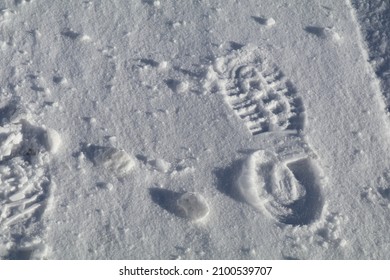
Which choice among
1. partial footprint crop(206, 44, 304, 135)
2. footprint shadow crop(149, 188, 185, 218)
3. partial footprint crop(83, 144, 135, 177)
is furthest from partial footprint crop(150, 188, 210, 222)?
partial footprint crop(206, 44, 304, 135)

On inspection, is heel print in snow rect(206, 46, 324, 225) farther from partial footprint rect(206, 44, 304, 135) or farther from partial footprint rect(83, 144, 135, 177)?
partial footprint rect(83, 144, 135, 177)

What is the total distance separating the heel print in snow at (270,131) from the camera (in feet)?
6.18

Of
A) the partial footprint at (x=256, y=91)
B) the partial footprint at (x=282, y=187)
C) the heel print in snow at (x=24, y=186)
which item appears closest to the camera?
the heel print in snow at (x=24, y=186)

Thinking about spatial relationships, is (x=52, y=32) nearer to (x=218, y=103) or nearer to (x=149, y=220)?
(x=218, y=103)

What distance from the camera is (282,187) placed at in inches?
75.4

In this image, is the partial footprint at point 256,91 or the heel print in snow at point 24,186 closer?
the heel print in snow at point 24,186

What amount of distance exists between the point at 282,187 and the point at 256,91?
400mm

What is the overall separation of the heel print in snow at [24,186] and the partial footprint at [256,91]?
677mm

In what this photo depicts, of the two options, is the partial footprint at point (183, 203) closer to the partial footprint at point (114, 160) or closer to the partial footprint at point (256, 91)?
the partial footprint at point (114, 160)

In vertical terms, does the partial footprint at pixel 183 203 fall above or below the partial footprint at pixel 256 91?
below

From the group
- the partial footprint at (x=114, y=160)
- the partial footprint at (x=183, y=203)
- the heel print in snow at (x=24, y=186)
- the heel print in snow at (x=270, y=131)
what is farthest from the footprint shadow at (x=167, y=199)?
the heel print in snow at (x=24, y=186)

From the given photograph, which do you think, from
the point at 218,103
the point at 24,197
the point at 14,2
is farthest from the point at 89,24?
the point at 24,197
